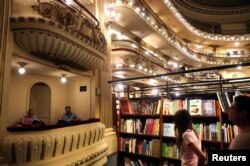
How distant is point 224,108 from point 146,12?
680cm

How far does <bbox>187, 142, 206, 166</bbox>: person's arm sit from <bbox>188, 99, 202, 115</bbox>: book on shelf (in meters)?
1.07

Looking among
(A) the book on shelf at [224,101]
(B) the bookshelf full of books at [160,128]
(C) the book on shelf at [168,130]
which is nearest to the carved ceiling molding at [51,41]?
(B) the bookshelf full of books at [160,128]

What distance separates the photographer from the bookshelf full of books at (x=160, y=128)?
2.92m

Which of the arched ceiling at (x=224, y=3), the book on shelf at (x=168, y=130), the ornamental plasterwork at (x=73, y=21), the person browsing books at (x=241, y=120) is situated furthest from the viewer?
the arched ceiling at (x=224, y=3)

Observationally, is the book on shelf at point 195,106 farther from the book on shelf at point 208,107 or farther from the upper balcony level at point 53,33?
the upper balcony level at point 53,33

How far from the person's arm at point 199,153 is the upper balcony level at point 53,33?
203 centimetres

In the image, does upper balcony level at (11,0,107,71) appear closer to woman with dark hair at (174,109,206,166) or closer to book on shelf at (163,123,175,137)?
book on shelf at (163,123,175,137)

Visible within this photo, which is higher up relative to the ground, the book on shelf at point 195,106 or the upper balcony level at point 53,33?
the upper balcony level at point 53,33

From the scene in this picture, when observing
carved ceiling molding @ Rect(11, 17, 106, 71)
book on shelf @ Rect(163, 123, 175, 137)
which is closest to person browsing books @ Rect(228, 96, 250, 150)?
book on shelf @ Rect(163, 123, 175, 137)

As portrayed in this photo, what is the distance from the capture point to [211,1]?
19.1 m

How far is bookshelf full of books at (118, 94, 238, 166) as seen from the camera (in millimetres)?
2924

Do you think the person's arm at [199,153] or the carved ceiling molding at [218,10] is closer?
the person's arm at [199,153]

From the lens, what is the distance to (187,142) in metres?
2.12

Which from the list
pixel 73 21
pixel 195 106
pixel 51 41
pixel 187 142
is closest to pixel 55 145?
pixel 51 41
